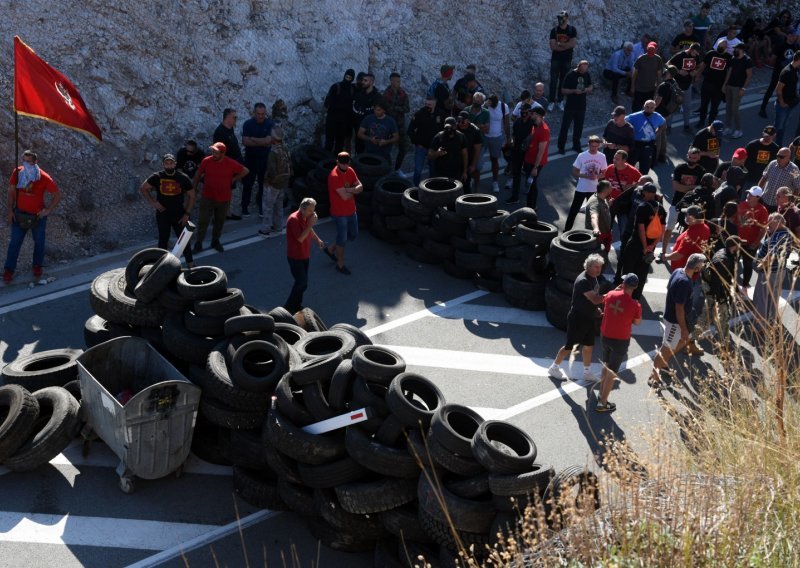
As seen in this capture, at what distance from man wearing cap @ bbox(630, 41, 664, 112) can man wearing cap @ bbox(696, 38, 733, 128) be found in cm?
128

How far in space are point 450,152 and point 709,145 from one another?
166 inches

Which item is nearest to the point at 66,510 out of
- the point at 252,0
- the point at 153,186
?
the point at 153,186

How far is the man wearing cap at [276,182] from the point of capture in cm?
1513

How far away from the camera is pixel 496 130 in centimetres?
1738

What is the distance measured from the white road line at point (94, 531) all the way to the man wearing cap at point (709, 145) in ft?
33.8

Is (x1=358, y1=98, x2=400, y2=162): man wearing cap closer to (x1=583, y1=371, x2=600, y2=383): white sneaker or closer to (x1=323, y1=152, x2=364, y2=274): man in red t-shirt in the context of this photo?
(x1=323, y1=152, x2=364, y2=274): man in red t-shirt

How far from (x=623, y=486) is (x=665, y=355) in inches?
232

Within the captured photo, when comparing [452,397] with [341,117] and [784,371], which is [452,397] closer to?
[784,371]

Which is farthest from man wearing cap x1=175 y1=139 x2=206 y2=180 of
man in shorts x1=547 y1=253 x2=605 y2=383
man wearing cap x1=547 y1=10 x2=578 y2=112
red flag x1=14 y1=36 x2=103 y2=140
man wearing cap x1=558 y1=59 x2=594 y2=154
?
man wearing cap x1=547 y1=10 x2=578 y2=112

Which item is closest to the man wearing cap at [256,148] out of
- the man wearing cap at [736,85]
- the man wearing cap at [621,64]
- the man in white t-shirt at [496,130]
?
the man in white t-shirt at [496,130]

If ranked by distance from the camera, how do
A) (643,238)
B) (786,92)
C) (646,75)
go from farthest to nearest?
(646,75) → (786,92) → (643,238)

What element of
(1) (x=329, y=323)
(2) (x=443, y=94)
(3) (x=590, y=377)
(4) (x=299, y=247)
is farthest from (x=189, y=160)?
(3) (x=590, y=377)

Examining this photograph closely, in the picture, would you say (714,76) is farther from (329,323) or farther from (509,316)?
(329,323)

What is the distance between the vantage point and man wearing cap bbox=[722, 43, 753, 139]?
66.3 feet
